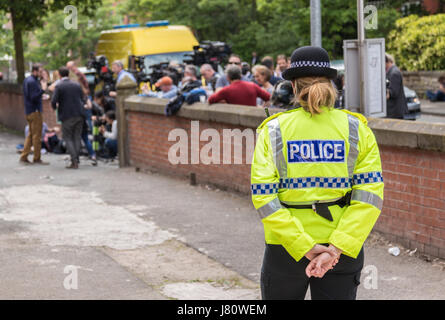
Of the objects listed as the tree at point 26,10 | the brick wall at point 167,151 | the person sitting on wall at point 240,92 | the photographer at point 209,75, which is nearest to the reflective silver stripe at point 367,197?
the brick wall at point 167,151

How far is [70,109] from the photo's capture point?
15.1m

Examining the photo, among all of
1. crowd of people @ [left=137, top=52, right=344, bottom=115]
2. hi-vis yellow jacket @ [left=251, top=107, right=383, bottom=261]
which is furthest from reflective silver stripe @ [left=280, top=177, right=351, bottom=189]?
crowd of people @ [left=137, top=52, right=344, bottom=115]

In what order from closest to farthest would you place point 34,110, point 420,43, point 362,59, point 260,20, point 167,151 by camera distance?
point 362,59, point 167,151, point 34,110, point 420,43, point 260,20

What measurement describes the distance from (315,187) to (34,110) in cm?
1312

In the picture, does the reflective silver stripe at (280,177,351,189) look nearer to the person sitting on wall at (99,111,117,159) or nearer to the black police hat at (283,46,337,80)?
the black police hat at (283,46,337,80)

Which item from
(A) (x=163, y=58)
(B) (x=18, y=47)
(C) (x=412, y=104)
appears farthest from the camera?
(B) (x=18, y=47)

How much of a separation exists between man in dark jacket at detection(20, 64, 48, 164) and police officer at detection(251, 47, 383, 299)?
12604 millimetres

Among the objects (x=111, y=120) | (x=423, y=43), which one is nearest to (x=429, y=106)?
(x=423, y=43)

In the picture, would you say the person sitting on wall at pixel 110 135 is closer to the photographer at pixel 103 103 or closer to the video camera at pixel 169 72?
the photographer at pixel 103 103

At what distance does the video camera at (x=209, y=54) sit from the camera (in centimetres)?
1809

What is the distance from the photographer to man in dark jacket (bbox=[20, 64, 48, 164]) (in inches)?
623

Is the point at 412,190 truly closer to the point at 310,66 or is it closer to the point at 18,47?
the point at 310,66

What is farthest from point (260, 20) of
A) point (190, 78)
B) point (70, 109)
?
point (190, 78)

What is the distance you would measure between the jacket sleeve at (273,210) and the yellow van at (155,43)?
16.6 metres
